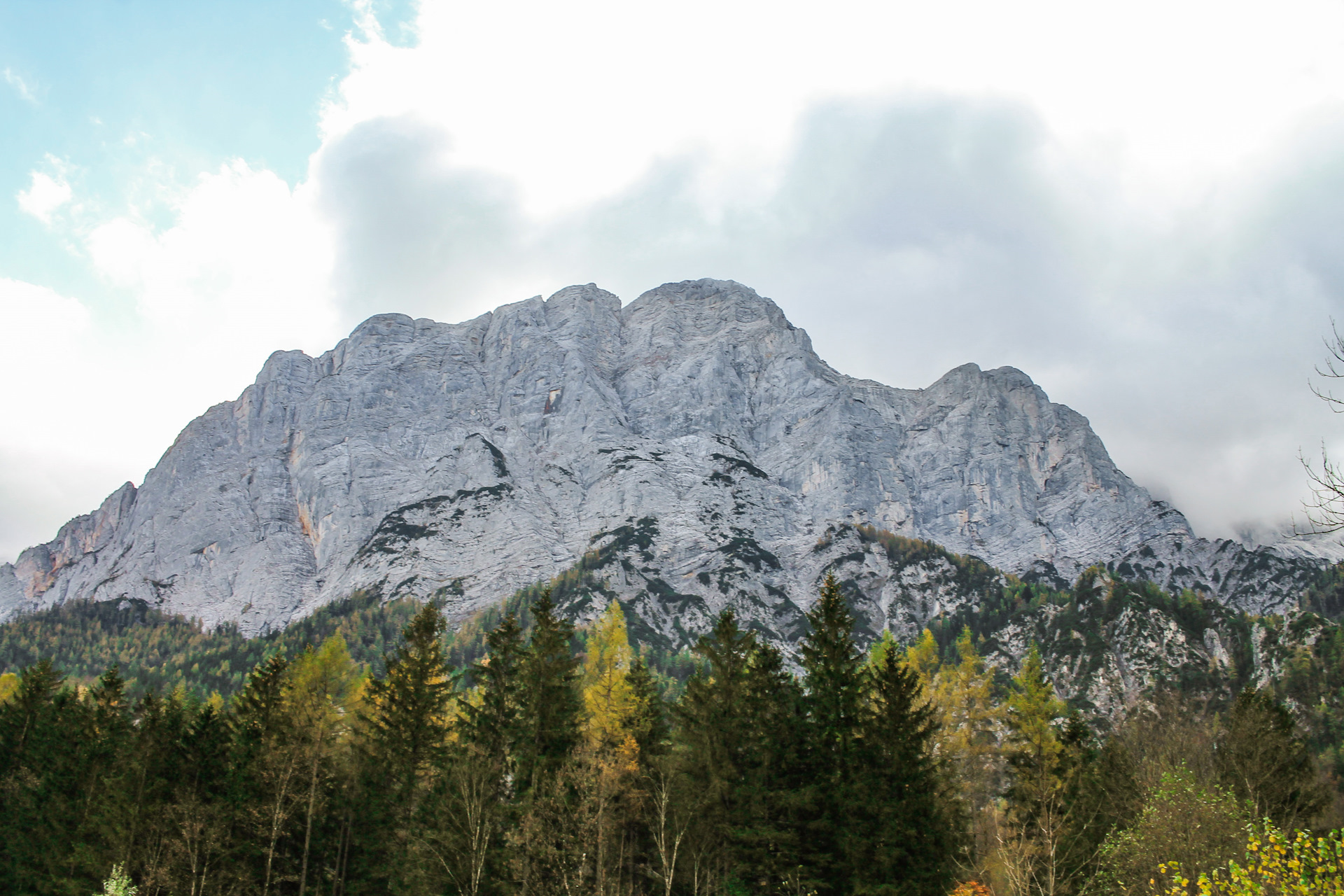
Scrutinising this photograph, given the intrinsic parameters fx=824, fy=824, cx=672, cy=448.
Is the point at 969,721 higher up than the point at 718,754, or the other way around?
the point at 969,721

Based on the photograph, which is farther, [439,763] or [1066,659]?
[1066,659]

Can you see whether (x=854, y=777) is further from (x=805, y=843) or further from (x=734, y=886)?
(x=734, y=886)

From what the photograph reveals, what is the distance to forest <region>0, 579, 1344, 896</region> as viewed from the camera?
87.5 feet

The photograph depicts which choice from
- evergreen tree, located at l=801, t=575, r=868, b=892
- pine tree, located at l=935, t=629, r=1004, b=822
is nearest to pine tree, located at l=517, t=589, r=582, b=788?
evergreen tree, located at l=801, t=575, r=868, b=892

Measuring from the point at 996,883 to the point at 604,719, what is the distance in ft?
63.1

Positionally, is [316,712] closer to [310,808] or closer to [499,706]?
[310,808]

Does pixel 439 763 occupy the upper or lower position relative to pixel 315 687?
lower

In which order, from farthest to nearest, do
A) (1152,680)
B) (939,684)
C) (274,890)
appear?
(1152,680), (939,684), (274,890)

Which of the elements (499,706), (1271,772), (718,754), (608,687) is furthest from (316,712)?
(1271,772)

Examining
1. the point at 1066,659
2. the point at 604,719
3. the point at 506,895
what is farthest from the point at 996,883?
the point at 1066,659

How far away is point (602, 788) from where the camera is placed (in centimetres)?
2980

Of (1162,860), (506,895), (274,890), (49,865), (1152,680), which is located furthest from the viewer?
(1152,680)

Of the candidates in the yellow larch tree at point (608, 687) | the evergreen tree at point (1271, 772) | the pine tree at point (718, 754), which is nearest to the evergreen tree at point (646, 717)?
the yellow larch tree at point (608, 687)

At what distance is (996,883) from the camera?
37.3 metres
